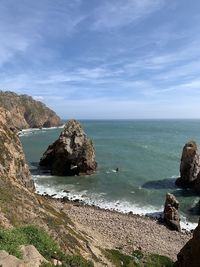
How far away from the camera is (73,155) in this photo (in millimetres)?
79000

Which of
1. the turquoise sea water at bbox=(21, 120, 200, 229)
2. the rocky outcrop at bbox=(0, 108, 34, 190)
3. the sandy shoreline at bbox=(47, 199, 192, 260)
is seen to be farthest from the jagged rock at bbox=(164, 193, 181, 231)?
the rocky outcrop at bbox=(0, 108, 34, 190)

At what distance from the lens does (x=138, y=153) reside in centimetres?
10762

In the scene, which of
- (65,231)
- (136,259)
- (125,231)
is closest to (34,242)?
(65,231)

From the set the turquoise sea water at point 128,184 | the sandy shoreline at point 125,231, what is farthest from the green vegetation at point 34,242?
the turquoise sea water at point 128,184

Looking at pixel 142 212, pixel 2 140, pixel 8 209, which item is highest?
pixel 2 140

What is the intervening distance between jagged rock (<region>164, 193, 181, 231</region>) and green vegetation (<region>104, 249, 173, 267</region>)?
13464 millimetres

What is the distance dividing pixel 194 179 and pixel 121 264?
43973 mm

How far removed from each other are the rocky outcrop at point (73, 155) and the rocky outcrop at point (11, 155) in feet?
110

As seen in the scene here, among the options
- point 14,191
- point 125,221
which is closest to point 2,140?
point 14,191

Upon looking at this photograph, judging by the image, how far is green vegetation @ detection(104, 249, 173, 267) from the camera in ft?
92.5

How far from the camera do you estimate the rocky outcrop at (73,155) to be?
7850cm

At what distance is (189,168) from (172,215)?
885 inches

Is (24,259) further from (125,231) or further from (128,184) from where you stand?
(128,184)

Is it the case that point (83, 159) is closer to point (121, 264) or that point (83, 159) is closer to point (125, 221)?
point (125, 221)
